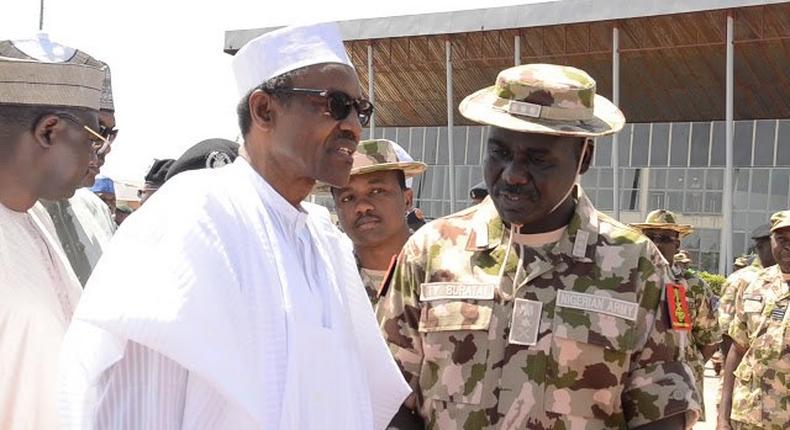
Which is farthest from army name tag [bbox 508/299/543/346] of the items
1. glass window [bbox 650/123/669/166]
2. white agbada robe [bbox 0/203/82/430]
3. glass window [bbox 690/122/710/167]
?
glass window [bbox 650/123/669/166]

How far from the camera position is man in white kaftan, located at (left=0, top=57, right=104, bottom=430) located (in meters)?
2.26

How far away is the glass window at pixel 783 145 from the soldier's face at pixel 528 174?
896 inches

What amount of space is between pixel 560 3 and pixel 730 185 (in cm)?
552

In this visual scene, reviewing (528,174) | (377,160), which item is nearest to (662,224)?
(377,160)

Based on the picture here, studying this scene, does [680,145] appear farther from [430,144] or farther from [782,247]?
[782,247]

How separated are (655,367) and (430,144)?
26.2 m

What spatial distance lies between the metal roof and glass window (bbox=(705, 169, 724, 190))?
6.28 metres

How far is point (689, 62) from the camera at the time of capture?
23156 mm

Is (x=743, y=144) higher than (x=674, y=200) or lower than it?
higher

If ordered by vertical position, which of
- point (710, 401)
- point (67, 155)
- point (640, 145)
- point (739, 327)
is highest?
point (640, 145)

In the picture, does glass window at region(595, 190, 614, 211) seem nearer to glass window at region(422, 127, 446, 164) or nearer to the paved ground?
glass window at region(422, 127, 446, 164)

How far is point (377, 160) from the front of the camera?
4094 mm

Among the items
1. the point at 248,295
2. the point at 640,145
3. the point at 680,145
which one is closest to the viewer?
the point at 248,295

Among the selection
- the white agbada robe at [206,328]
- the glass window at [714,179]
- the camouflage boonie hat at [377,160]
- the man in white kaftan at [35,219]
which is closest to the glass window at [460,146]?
the glass window at [714,179]
